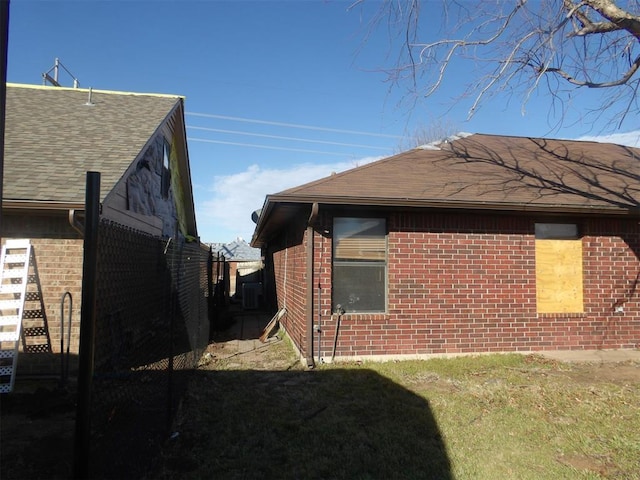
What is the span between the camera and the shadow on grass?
384cm

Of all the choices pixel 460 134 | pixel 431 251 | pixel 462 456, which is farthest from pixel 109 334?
pixel 460 134

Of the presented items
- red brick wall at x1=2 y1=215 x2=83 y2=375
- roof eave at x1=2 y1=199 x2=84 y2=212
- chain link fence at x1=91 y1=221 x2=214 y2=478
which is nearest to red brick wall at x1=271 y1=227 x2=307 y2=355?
chain link fence at x1=91 y1=221 x2=214 y2=478

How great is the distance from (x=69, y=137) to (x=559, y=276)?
31.2ft

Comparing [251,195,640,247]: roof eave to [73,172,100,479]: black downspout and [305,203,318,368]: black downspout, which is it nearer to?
[305,203,318,368]: black downspout

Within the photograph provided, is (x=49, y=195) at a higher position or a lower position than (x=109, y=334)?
higher

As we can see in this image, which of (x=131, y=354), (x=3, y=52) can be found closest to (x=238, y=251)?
(x=131, y=354)

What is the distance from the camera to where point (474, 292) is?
8.03 m

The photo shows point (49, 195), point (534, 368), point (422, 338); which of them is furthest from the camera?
point (422, 338)

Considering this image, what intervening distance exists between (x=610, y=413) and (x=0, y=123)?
6.17 metres

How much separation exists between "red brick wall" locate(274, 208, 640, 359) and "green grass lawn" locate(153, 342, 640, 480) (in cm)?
66

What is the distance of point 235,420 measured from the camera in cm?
497

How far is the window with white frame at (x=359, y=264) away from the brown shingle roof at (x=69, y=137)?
3714mm

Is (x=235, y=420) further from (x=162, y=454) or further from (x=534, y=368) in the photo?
(x=534, y=368)

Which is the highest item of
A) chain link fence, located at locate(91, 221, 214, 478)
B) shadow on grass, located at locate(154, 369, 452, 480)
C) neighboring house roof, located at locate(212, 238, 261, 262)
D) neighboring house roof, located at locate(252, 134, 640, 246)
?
neighboring house roof, located at locate(252, 134, 640, 246)
